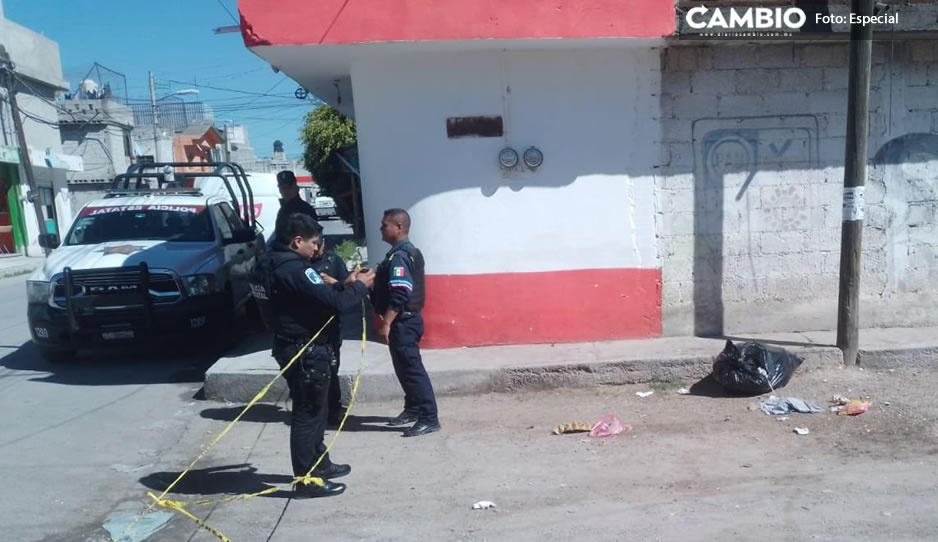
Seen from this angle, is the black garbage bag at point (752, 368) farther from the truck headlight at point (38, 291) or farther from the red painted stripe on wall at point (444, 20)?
the truck headlight at point (38, 291)

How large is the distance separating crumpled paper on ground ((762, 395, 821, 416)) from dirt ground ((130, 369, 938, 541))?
5.5 inches

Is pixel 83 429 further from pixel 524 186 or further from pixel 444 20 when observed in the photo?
pixel 444 20

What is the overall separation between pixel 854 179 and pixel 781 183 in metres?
0.91

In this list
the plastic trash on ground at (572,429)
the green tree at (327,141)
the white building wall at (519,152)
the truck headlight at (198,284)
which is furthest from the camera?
the green tree at (327,141)

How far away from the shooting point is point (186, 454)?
21.1 feet

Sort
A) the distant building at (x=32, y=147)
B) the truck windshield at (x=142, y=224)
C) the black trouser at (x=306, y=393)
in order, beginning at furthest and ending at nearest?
the distant building at (x=32, y=147)
the truck windshield at (x=142, y=224)
the black trouser at (x=306, y=393)

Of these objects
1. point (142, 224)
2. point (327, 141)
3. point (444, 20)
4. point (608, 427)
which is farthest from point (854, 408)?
point (327, 141)

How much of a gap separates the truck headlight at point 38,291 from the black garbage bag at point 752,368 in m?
6.87

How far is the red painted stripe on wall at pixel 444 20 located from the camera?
24.0ft

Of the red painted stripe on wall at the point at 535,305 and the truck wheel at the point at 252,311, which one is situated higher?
the red painted stripe on wall at the point at 535,305

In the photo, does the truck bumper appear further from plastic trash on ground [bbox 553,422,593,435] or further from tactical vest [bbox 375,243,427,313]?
plastic trash on ground [bbox 553,422,593,435]

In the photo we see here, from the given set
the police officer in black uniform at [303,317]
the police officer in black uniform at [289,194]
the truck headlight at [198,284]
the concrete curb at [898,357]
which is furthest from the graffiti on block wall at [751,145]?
the truck headlight at [198,284]

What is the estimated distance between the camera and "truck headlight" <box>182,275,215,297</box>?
9.09 m

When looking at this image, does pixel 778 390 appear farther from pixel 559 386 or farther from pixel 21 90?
pixel 21 90
